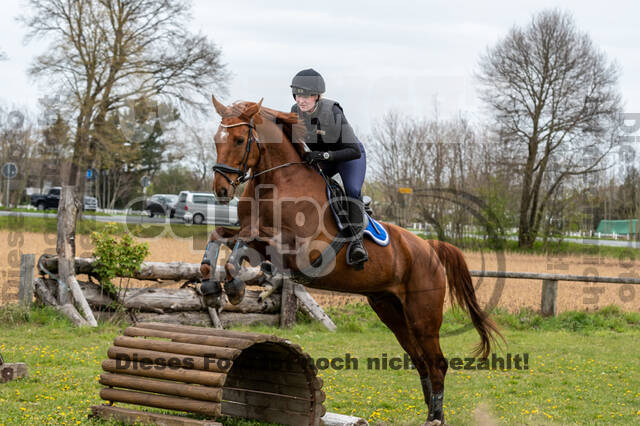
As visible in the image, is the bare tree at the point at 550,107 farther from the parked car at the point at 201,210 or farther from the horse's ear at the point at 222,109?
the horse's ear at the point at 222,109

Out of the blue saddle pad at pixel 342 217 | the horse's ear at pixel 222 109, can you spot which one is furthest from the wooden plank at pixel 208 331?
the horse's ear at pixel 222 109

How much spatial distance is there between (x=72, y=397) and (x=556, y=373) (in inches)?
235

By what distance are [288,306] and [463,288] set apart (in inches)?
208

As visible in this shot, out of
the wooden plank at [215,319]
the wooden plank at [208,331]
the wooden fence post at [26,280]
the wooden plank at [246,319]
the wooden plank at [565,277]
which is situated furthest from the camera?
the wooden plank at [565,277]

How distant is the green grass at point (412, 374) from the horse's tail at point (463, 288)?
72 cm

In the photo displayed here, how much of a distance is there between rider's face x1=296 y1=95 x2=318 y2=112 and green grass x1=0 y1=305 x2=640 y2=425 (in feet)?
9.44

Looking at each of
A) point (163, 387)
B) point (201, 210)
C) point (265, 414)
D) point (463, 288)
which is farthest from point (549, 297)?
point (201, 210)

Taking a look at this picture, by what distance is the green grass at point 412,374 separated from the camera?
18.5 ft

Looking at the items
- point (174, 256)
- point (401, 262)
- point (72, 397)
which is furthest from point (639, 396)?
point (174, 256)

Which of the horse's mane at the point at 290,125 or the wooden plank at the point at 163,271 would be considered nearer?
the horse's mane at the point at 290,125

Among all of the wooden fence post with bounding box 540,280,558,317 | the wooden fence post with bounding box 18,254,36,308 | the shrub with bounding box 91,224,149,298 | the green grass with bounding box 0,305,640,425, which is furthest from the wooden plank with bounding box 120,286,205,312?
the wooden fence post with bounding box 540,280,558,317

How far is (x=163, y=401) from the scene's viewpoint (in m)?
4.52

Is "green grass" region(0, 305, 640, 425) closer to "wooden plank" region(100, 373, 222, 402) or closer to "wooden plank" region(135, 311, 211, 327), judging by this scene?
"wooden plank" region(100, 373, 222, 402)

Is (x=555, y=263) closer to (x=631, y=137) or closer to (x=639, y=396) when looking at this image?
(x=631, y=137)
